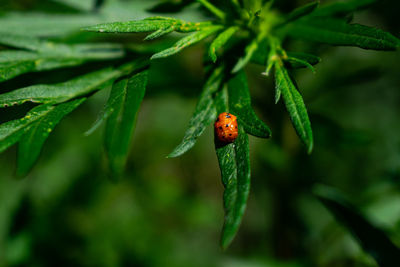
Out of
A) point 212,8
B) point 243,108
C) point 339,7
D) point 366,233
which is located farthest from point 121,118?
point 366,233

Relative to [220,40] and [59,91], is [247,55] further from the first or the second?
[59,91]

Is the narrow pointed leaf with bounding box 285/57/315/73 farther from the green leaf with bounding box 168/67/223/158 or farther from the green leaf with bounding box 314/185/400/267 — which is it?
the green leaf with bounding box 314/185/400/267

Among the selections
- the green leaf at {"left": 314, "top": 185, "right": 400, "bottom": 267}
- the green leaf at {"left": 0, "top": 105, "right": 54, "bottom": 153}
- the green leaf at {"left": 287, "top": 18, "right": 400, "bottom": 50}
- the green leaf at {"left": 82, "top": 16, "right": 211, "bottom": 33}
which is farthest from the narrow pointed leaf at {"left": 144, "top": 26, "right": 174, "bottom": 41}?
the green leaf at {"left": 314, "top": 185, "right": 400, "bottom": 267}

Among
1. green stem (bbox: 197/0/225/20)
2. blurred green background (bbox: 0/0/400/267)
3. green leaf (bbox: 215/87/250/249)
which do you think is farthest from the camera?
blurred green background (bbox: 0/0/400/267)

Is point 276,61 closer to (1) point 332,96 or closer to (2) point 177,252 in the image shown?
(2) point 177,252

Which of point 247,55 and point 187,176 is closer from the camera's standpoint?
point 247,55
